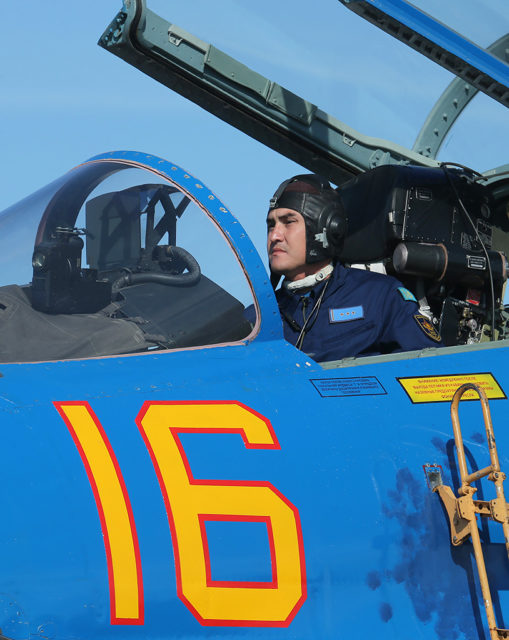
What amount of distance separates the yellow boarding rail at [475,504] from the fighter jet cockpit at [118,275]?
0.80 m

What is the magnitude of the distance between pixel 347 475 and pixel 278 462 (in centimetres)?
23

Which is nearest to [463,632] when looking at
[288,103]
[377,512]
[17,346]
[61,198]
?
[377,512]

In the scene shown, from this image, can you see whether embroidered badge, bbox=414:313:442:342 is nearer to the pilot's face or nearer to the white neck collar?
the white neck collar

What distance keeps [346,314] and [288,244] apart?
54cm

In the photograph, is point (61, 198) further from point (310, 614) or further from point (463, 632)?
point (463, 632)

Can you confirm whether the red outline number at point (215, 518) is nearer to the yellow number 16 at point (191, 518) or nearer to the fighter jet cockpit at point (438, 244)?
the yellow number 16 at point (191, 518)

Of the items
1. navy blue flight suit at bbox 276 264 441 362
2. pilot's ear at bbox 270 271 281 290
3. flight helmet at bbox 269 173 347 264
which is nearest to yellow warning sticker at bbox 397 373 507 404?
navy blue flight suit at bbox 276 264 441 362

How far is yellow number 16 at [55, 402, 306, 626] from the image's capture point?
2463 millimetres

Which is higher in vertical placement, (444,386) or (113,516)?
(444,386)

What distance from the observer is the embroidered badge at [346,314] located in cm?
390

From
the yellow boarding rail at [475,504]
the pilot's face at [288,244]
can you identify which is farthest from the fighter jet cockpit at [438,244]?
the yellow boarding rail at [475,504]

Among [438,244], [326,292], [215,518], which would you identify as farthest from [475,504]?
[438,244]

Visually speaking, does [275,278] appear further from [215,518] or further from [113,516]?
[113,516]

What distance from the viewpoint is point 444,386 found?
10.3ft
